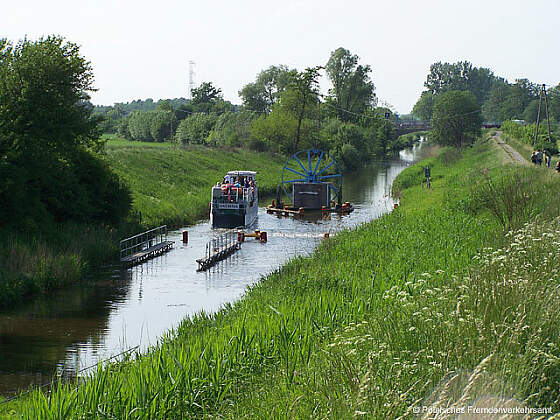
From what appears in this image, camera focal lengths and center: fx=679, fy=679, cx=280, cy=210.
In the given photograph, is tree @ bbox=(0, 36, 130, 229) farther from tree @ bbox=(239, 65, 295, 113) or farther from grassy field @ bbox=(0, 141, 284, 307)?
tree @ bbox=(239, 65, 295, 113)

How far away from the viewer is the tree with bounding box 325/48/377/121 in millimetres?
108562

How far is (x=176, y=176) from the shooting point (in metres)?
52.5

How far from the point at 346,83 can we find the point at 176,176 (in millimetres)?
61904

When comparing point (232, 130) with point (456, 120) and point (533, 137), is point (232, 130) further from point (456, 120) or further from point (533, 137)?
point (533, 137)

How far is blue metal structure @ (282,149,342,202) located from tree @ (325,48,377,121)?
2536 cm

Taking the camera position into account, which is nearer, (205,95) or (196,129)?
(196,129)

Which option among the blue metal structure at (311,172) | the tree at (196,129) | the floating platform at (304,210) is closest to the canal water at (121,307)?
the floating platform at (304,210)

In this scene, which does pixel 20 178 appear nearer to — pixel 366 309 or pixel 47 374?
pixel 47 374

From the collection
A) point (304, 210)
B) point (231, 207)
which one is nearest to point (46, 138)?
point (231, 207)

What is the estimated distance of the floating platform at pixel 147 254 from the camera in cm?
2812

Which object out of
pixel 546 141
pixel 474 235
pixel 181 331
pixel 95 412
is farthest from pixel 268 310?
pixel 546 141

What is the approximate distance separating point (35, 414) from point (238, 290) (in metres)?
14.9

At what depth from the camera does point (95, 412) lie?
8.56m

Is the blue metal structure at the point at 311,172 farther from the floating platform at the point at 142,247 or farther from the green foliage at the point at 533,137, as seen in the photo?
the floating platform at the point at 142,247
